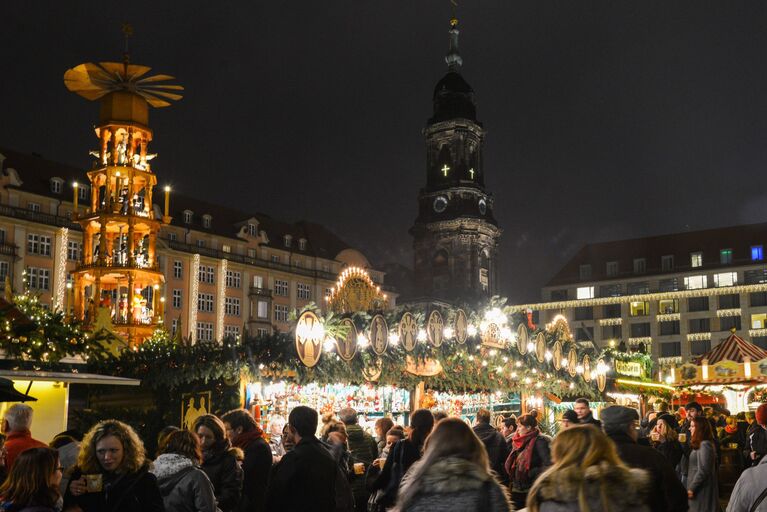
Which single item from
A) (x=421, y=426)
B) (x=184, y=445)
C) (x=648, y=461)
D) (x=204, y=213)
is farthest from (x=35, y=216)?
(x=648, y=461)

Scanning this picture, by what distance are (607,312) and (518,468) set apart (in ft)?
205

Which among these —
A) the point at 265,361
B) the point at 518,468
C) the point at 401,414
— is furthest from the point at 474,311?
the point at 518,468

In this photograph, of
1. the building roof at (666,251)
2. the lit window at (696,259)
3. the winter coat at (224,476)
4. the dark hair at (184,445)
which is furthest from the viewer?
the lit window at (696,259)

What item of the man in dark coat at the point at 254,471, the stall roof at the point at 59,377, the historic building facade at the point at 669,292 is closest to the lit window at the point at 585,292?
the historic building facade at the point at 669,292

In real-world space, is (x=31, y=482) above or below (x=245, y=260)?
below

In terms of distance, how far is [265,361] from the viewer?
47.1ft

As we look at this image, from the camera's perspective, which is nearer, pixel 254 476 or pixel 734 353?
pixel 254 476

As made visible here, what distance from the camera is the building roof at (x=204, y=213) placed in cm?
5116

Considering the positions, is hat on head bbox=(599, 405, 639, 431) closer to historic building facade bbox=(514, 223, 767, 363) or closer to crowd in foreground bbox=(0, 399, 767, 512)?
crowd in foreground bbox=(0, 399, 767, 512)

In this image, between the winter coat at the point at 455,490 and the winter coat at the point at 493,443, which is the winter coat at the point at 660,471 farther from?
the winter coat at the point at 493,443

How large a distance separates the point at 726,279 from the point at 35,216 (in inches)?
1937

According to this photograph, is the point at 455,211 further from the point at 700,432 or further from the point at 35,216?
the point at 700,432

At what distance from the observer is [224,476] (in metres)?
6.54

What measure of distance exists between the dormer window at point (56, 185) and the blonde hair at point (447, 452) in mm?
51025
